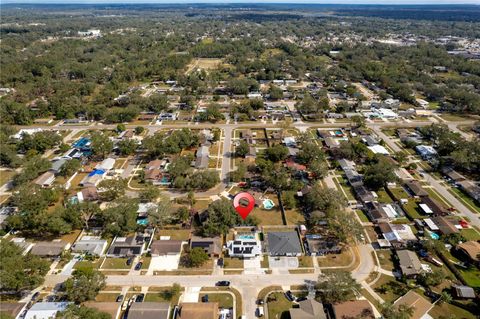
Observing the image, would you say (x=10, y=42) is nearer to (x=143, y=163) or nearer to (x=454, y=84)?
(x=143, y=163)

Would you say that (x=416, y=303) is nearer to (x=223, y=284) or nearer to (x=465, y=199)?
(x=223, y=284)

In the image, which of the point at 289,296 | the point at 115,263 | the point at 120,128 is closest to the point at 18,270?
the point at 115,263

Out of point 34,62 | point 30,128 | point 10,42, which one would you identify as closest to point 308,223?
point 30,128

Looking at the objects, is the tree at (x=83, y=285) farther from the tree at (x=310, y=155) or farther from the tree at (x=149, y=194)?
the tree at (x=310, y=155)

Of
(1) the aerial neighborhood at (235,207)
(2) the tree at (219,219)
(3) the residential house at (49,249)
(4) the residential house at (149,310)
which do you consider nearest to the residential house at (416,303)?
(1) the aerial neighborhood at (235,207)

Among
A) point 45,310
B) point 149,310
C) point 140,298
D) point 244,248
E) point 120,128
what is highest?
point 120,128

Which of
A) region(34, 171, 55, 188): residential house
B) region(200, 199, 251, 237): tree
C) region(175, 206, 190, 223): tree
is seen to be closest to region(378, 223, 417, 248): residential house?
region(200, 199, 251, 237): tree
